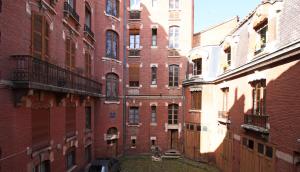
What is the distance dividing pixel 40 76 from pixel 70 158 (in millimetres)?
6967

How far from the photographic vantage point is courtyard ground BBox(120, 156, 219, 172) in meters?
17.6

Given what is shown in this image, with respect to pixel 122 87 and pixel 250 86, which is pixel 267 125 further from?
pixel 122 87

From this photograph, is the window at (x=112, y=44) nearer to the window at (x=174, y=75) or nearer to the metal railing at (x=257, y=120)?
the window at (x=174, y=75)

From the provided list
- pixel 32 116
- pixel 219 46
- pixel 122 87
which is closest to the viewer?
pixel 32 116

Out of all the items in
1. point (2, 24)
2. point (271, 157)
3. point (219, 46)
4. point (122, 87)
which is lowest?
point (271, 157)

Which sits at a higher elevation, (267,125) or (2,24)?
(2,24)

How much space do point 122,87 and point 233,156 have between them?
39.4 feet

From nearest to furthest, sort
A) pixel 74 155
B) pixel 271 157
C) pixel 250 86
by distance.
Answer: pixel 271 157 < pixel 250 86 < pixel 74 155

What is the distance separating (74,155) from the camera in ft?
45.7

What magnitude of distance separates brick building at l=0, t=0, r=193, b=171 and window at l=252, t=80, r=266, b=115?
10.2 meters

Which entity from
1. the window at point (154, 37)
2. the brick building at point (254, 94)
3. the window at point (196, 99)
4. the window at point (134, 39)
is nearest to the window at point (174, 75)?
the window at point (196, 99)

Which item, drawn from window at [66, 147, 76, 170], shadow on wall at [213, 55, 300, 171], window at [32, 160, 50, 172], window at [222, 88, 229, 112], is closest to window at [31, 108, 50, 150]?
window at [32, 160, 50, 172]

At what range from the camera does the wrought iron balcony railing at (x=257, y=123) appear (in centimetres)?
1002

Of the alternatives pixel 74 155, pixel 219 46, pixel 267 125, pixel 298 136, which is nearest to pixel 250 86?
pixel 267 125
